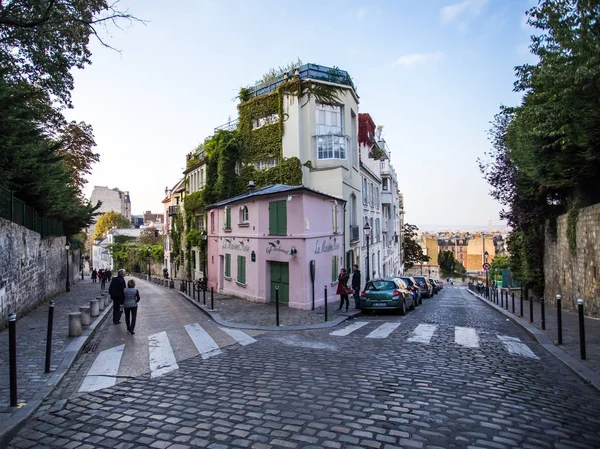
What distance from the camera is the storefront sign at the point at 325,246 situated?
1776 cm

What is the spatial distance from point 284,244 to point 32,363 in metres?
10.8

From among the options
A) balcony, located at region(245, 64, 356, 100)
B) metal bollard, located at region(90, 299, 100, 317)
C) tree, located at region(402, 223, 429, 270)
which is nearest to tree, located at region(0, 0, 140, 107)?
metal bollard, located at region(90, 299, 100, 317)

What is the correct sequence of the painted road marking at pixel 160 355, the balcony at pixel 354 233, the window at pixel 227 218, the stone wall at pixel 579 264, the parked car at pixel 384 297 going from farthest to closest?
the balcony at pixel 354 233, the window at pixel 227 218, the parked car at pixel 384 297, the stone wall at pixel 579 264, the painted road marking at pixel 160 355

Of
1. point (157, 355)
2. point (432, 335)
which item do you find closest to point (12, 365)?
point (157, 355)

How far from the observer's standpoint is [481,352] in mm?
8531

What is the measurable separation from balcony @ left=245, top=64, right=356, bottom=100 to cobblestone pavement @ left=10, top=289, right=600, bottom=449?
20.8 m

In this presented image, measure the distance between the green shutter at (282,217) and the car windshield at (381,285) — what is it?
158 inches

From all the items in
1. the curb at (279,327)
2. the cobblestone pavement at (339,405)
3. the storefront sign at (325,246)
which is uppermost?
the storefront sign at (325,246)

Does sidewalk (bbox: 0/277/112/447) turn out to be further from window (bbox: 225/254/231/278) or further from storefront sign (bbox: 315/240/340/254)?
window (bbox: 225/254/231/278)

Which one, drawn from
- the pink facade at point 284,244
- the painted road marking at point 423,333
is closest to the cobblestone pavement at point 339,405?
the painted road marking at point 423,333

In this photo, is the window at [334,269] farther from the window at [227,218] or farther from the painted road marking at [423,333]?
the painted road marking at [423,333]

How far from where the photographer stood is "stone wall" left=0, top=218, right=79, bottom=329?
11.6m

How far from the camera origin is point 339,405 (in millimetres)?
5230

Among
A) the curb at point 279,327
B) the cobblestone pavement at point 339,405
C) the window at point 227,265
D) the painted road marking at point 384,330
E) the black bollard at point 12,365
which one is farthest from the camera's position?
the window at point 227,265
